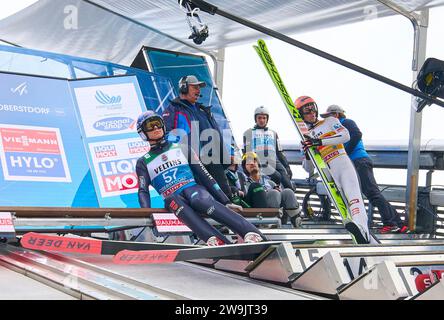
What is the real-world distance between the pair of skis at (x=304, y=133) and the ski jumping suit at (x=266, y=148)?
1.71m

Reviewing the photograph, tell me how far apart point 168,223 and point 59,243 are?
148 centimetres

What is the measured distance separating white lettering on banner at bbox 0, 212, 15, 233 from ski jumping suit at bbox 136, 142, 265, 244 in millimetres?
1308

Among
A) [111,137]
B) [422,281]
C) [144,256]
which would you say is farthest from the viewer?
[111,137]

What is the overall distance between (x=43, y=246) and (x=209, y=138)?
2905 mm

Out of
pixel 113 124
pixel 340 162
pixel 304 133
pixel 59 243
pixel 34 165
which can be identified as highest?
pixel 113 124

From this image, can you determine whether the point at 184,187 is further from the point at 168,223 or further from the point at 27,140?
the point at 27,140

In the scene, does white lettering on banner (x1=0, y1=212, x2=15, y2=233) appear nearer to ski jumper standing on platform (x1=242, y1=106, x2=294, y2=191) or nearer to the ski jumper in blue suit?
the ski jumper in blue suit

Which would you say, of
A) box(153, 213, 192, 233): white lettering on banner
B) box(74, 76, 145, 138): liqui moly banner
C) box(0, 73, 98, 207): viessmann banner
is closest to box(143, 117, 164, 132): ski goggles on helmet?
box(153, 213, 192, 233): white lettering on banner

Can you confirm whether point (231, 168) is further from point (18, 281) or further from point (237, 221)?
point (18, 281)

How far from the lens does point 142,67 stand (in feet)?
33.3

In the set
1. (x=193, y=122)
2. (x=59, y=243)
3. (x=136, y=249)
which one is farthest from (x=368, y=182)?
(x=59, y=243)

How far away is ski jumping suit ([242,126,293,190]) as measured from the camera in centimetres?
960

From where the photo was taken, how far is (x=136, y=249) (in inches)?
210

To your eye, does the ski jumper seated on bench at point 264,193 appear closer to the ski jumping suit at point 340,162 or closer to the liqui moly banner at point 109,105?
the ski jumping suit at point 340,162
